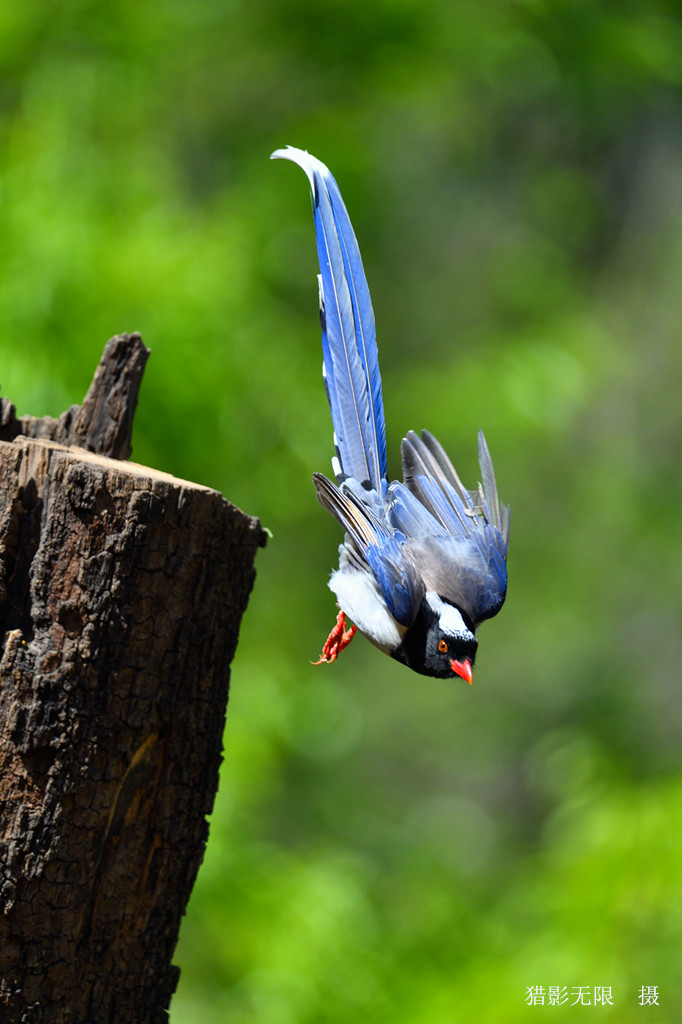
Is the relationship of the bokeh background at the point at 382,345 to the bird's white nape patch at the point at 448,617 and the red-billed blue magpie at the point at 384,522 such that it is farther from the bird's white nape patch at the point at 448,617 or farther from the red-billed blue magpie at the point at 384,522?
the bird's white nape patch at the point at 448,617

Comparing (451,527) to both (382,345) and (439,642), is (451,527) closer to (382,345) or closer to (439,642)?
(439,642)

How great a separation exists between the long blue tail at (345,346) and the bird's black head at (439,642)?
1.34 ft

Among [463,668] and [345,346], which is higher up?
[345,346]

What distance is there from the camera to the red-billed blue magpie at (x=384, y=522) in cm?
259

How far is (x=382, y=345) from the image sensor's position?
7.50 metres

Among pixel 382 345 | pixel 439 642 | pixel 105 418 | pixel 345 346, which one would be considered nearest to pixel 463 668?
pixel 439 642

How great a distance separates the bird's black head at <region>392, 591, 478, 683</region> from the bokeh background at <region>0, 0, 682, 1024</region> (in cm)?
211

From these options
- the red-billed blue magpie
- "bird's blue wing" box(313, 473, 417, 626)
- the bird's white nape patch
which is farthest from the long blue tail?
the bird's white nape patch

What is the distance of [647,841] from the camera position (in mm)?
4605

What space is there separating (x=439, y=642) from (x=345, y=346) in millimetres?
896

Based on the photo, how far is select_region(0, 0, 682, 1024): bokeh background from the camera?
175 inches

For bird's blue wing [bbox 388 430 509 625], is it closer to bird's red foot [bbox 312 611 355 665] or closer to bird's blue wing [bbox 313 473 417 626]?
bird's blue wing [bbox 313 473 417 626]

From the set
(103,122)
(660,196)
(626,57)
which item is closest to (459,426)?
(626,57)

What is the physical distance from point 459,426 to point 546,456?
10.2 feet
